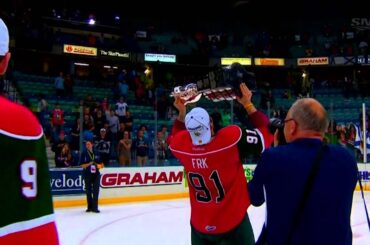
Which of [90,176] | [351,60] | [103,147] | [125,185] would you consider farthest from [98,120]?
[351,60]

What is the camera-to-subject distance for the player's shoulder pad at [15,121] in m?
1.23

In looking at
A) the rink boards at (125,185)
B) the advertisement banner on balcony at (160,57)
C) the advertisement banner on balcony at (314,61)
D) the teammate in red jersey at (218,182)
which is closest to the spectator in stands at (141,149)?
the rink boards at (125,185)

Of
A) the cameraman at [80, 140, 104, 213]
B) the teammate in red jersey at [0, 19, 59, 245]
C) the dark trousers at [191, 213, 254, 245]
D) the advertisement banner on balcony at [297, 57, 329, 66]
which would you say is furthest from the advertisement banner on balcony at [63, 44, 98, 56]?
the teammate in red jersey at [0, 19, 59, 245]

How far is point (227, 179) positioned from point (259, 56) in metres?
25.0

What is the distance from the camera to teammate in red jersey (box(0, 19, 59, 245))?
1.23 m

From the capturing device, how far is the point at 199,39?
27500 mm

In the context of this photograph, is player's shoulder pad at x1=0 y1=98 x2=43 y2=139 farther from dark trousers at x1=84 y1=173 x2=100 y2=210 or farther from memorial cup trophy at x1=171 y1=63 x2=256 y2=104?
dark trousers at x1=84 y1=173 x2=100 y2=210

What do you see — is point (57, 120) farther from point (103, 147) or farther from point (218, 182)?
point (218, 182)

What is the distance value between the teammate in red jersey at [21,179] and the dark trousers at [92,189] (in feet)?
29.6

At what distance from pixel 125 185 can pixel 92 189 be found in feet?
6.48

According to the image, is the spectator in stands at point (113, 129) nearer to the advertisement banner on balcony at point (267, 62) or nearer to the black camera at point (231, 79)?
the black camera at point (231, 79)

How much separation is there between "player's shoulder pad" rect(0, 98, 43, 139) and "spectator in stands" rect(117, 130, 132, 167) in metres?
11.2

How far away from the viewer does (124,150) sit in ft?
40.6

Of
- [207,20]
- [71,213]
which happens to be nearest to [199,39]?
[207,20]
